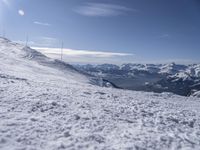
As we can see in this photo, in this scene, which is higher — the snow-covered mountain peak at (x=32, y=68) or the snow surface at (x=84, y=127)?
the snow-covered mountain peak at (x=32, y=68)

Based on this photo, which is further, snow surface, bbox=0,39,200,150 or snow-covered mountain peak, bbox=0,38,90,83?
snow-covered mountain peak, bbox=0,38,90,83

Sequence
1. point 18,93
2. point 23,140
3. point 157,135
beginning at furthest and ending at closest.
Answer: point 18,93, point 157,135, point 23,140

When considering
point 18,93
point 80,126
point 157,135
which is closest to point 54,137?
point 80,126

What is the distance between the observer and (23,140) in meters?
8.85

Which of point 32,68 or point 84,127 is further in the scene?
point 32,68

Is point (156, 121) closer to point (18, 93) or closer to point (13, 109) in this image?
point (13, 109)

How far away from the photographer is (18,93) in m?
16.2

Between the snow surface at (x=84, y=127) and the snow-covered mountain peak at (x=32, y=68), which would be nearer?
the snow surface at (x=84, y=127)

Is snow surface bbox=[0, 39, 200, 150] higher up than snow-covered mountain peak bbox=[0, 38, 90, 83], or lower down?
lower down

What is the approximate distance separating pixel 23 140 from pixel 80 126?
2.89m

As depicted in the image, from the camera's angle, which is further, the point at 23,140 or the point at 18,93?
the point at 18,93

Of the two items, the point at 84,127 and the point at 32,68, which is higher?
the point at 32,68

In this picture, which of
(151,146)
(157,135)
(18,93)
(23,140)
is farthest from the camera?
(18,93)

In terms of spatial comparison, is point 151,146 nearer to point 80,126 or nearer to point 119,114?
Answer: point 80,126
